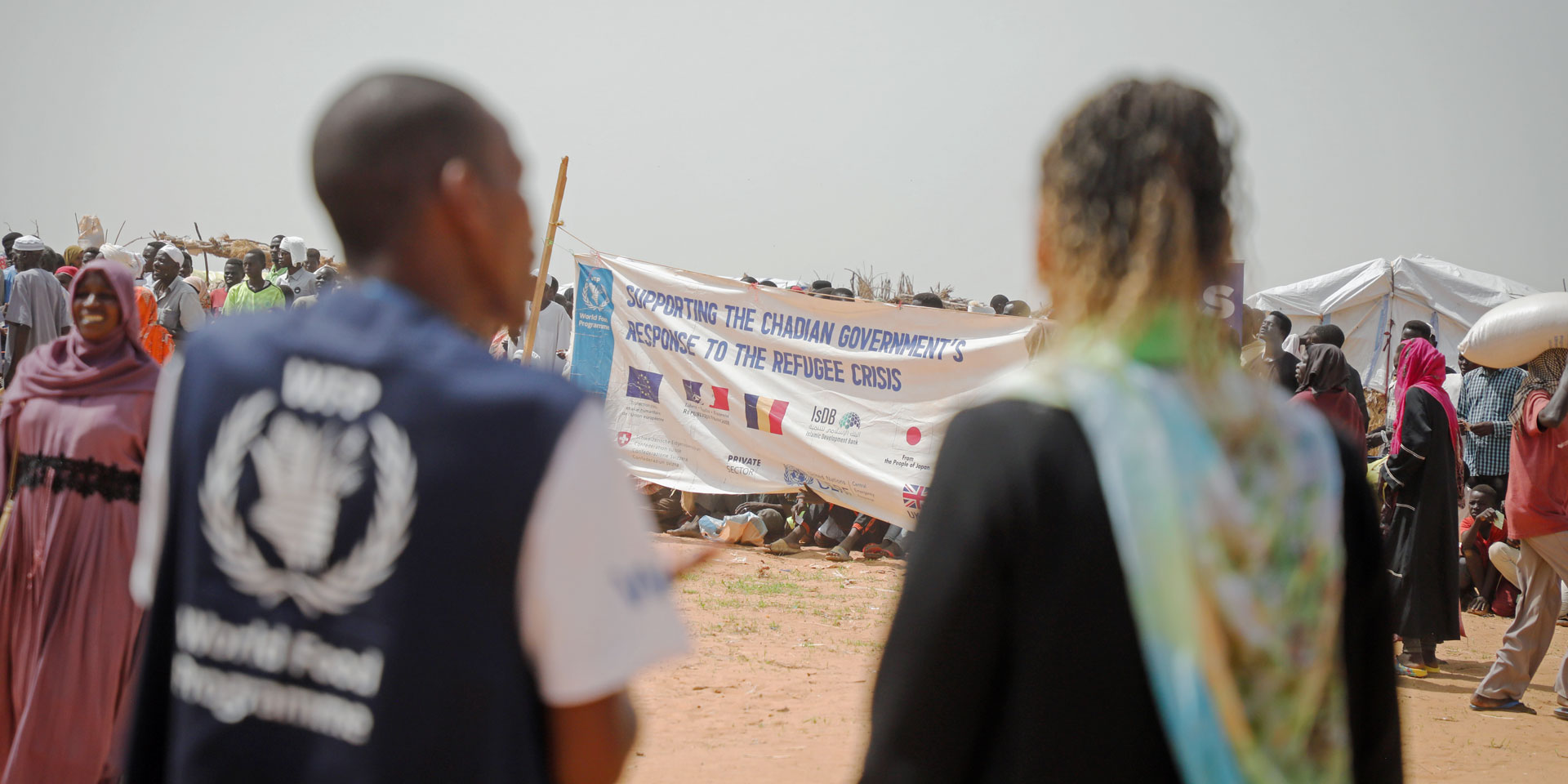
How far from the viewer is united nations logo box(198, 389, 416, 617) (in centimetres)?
116

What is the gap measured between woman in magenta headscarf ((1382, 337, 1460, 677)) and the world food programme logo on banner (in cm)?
630

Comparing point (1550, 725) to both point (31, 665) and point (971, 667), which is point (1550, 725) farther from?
point (31, 665)

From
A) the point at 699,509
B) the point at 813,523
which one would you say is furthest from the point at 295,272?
the point at 813,523

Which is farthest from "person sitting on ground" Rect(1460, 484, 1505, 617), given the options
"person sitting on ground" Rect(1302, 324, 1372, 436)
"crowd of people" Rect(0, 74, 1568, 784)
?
"crowd of people" Rect(0, 74, 1568, 784)

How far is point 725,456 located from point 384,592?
8.72 metres

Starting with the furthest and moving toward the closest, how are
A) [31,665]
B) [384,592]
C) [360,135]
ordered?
[31,665] → [360,135] → [384,592]

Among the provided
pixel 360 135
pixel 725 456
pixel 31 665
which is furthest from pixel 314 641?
pixel 725 456

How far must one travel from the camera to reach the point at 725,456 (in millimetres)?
9883

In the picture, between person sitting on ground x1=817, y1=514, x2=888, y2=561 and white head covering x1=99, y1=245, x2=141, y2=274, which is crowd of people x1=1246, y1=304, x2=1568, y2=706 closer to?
person sitting on ground x1=817, y1=514, x2=888, y2=561

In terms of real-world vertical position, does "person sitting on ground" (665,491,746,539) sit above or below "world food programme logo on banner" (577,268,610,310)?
below

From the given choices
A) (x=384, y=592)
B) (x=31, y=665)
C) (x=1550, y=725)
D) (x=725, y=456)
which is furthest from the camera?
(x=725, y=456)

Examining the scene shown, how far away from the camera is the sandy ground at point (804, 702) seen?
492cm

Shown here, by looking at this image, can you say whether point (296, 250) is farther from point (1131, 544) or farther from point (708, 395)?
point (1131, 544)

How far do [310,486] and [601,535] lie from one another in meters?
0.31
